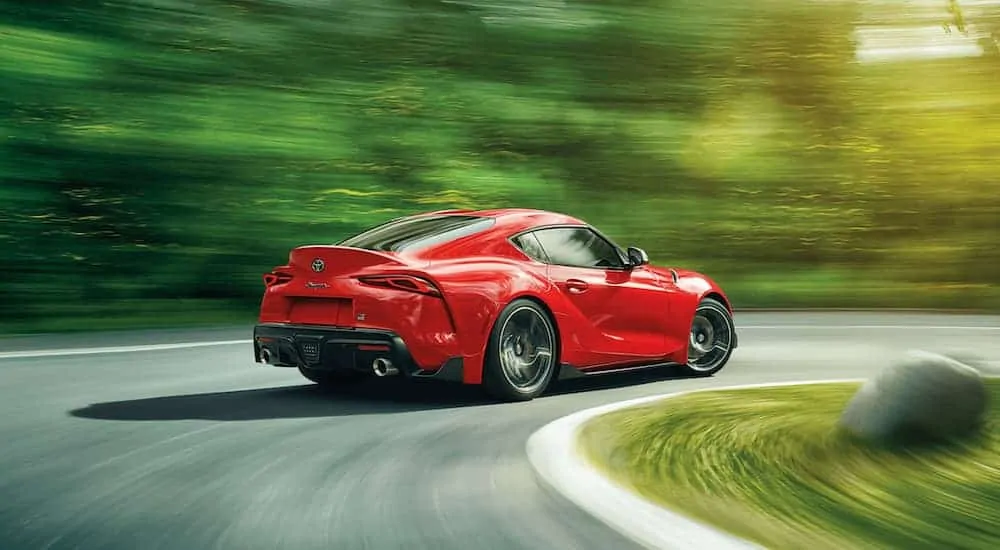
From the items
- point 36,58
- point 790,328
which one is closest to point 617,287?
point 790,328

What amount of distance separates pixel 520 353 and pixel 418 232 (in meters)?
1.07

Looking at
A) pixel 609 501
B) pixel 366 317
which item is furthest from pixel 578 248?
pixel 609 501

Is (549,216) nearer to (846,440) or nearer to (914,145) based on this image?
(846,440)

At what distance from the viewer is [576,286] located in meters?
9.20

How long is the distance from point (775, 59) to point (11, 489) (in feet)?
66.8

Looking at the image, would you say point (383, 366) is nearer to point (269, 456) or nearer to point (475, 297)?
point (475, 297)

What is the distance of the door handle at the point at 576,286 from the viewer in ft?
30.0

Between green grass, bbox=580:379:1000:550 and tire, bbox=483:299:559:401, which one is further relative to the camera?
tire, bbox=483:299:559:401

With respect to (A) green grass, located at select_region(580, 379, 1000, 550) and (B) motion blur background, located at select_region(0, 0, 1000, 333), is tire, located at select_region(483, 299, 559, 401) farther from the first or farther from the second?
(B) motion blur background, located at select_region(0, 0, 1000, 333)

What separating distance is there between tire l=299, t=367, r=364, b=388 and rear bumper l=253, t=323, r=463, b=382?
1.00 m

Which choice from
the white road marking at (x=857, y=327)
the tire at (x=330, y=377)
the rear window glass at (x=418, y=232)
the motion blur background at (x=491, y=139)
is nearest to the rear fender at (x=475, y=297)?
the rear window glass at (x=418, y=232)

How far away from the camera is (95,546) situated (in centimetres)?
468

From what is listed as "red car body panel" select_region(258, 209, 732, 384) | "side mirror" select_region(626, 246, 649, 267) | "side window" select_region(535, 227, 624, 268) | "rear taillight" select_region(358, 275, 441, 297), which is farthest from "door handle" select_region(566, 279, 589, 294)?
"rear taillight" select_region(358, 275, 441, 297)

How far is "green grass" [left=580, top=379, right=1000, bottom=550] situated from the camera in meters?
4.93
